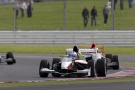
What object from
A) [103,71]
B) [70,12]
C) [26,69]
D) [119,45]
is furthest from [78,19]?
[103,71]

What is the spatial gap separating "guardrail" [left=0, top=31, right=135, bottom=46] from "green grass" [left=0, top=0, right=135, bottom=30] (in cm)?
33

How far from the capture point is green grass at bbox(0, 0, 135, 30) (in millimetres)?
32906

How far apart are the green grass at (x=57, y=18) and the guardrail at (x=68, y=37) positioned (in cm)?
33

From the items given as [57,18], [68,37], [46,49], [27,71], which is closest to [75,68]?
[27,71]

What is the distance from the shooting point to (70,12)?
33.7 metres

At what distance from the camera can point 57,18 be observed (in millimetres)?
34000

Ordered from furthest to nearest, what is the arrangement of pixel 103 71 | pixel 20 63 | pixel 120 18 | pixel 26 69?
1. pixel 120 18
2. pixel 20 63
3. pixel 26 69
4. pixel 103 71

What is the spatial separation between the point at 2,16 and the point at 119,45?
681 cm

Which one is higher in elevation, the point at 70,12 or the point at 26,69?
the point at 70,12

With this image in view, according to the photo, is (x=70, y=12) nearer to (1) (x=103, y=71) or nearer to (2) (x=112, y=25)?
(2) (x=112, y=25)

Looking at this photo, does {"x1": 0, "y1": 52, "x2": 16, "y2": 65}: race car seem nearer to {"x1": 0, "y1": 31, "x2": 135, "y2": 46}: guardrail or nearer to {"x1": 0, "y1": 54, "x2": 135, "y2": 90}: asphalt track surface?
{"x1": 0, "y1": 54, "x2": 135, "y2": 90}: asphalt track surface

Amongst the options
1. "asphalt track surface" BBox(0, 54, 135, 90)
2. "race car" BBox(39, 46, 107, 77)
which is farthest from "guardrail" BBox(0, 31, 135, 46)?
"race car" BBox(39, 46, 107, 77)

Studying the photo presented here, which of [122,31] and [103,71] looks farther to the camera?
[122,31]

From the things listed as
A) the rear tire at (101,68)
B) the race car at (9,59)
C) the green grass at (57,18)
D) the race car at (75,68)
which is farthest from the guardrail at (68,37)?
the rear tire at (101,68)
